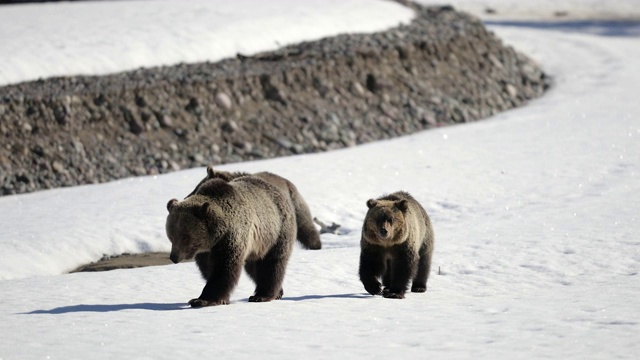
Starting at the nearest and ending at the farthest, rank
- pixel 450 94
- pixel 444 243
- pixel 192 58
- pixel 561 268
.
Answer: pixel 561 268, pixel 444 243, pixel 192 58, pixel 450 94

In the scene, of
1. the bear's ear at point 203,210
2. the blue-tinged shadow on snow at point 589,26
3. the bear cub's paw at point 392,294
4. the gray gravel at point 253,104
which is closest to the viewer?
the bear's ear at point 203,210

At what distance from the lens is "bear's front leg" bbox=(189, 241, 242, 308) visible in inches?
417

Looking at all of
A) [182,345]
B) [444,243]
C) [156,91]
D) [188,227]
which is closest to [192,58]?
[156,91]

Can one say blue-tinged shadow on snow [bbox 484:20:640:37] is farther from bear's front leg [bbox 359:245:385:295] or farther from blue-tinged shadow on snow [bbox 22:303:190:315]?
blue-tinged shadow on snow [bbox 22:303:190:315]

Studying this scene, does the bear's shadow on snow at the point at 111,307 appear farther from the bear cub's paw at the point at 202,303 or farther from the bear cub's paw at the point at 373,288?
the bear cub's paw at the point at 373,288

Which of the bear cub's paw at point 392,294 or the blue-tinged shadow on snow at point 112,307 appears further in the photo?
the bear cub's paw at point 392,294

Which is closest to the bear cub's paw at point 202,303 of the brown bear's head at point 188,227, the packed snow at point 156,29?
the brown bear's head at point 188,227

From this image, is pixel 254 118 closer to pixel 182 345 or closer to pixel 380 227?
pixel 380 227

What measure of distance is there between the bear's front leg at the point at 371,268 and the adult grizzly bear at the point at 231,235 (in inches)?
28.5

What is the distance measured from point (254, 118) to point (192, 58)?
7.24ft

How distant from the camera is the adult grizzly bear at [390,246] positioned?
1126 centimetres

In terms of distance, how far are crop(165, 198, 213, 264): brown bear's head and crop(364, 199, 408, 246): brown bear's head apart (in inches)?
64.9

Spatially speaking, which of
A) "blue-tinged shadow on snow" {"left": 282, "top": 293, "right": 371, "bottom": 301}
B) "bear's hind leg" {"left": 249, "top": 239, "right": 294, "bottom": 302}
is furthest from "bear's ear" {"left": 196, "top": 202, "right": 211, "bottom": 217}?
"blue-tinged shadow on snow" {"left": 282, "top": 293, "right": 371, "bottom": 301}

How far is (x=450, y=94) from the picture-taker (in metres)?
26.1
